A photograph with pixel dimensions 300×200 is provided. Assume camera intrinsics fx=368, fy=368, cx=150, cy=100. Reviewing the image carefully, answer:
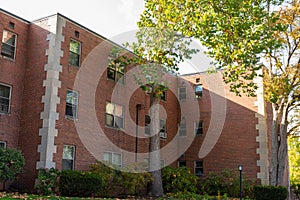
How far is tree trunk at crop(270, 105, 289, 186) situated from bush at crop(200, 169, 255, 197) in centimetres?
213

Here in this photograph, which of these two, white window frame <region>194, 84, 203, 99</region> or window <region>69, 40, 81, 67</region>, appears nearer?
window <region>69, 40, 81, 67</region>

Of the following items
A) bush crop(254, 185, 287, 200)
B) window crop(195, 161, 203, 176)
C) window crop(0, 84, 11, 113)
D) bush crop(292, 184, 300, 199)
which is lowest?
bush crop(292, 184, 300, 199)

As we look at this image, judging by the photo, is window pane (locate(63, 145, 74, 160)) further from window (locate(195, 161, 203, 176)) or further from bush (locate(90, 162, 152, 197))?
window (locate(195, 161, 203, 176))

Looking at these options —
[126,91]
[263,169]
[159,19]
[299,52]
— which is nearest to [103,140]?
[126,91]

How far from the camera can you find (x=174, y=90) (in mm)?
27875

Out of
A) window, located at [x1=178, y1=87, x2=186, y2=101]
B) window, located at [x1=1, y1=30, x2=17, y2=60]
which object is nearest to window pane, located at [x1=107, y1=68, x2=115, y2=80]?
window, located at [x1=1, y1=30, x2=17, y2=60]

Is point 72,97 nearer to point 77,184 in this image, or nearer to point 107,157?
point 107,157

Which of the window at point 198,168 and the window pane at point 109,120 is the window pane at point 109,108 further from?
the window at point 198,168

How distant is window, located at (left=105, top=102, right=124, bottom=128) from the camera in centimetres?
2034

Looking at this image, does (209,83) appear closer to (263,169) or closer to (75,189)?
(263,169)

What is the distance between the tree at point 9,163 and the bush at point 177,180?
32.2ft

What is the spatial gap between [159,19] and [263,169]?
11.6 m

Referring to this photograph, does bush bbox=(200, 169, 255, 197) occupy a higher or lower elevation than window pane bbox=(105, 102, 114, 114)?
lower

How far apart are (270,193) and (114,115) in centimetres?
934
